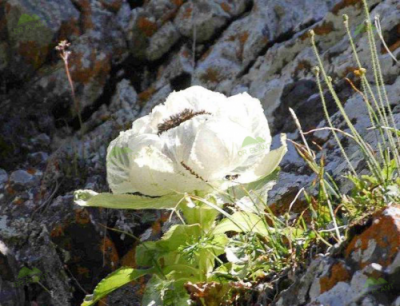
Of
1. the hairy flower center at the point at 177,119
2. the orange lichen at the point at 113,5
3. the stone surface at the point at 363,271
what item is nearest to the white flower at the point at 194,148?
the hairy flower center at the point at 177,119

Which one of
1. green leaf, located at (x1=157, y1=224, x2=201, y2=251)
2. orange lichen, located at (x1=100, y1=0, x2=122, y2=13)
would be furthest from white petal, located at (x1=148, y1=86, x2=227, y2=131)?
orange lichen, located at (x1=100, y1=0, x2=122, y2=13)

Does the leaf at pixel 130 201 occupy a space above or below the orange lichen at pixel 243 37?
above

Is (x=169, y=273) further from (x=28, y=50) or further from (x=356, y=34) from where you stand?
(x=28, y=50)

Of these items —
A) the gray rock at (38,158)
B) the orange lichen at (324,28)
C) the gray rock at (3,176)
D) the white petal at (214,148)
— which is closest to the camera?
the white petal at (214,148)

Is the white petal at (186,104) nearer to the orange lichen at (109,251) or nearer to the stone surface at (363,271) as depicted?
the stone surface at (363,271)

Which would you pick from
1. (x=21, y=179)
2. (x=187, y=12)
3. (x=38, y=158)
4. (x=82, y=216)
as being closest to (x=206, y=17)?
(x=187, y=12)

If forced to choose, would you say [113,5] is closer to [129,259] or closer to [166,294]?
[129,259]
